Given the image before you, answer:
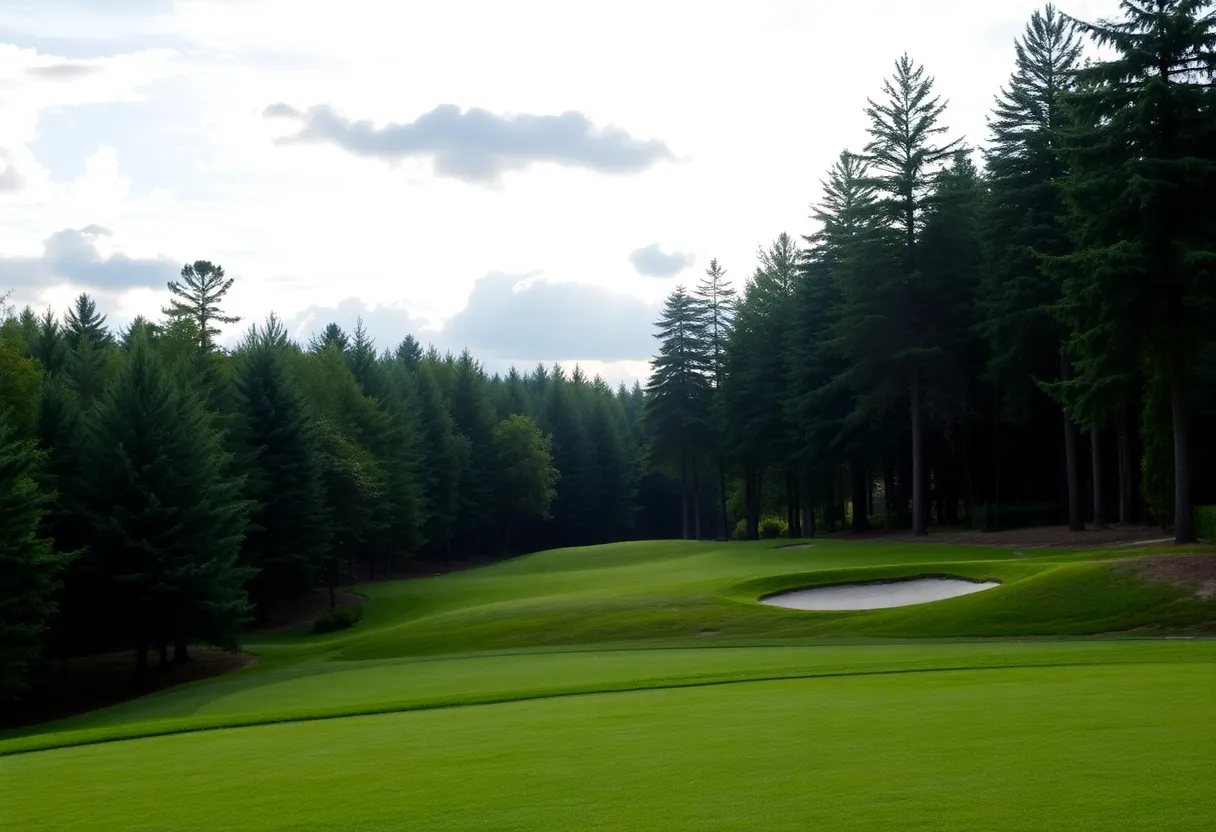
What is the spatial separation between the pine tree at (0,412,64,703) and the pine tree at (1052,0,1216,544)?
1108 inches

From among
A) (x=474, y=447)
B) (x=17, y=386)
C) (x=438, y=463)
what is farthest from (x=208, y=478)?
(x=474, y=447)

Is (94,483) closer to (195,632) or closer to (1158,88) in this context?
(195,632)

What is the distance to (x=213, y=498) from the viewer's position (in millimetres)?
34625

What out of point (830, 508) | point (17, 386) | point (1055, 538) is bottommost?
point (1055, 538)

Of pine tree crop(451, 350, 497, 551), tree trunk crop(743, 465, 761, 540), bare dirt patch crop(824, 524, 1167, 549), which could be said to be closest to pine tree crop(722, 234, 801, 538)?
tree trunk crop(743, 465, 761, 540)

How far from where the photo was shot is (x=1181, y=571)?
24.4 m

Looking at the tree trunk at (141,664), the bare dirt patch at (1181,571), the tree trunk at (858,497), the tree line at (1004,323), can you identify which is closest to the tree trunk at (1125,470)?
the tree line at (1004,323)

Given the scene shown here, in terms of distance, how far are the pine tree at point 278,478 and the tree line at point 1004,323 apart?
24.1 metres

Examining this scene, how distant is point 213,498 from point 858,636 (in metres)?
20.3

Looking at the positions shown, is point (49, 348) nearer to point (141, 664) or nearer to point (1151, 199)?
point (141, 664)

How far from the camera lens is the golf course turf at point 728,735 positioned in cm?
740

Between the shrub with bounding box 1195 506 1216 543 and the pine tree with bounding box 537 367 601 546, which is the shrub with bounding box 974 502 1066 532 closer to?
the shrub with bounding box 1195 506 1216 543

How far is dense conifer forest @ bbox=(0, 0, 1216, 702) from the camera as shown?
30359 mm

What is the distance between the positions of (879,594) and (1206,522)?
11173 mm
